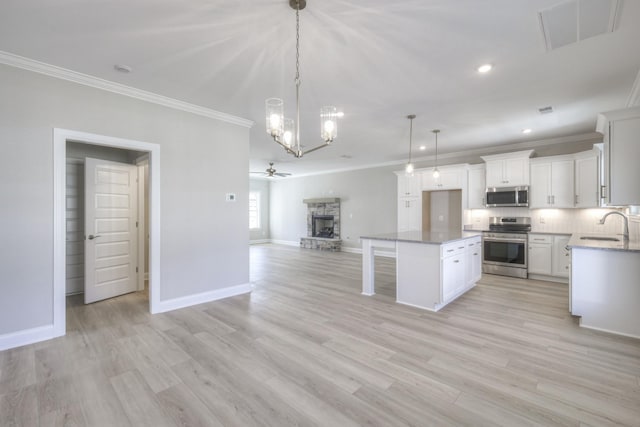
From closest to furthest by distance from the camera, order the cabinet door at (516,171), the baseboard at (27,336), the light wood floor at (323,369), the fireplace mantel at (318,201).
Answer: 1. the light wood floor at (323,369)
2. the baseboard at (27,336)
3. the cabinet door at (516,171)
4. the fireplace mantel at (318,201)

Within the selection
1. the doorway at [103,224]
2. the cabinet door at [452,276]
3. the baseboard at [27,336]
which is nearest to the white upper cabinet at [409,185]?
the cabinet door at [452,276]

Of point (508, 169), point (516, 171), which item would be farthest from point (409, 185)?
point (516, 171)

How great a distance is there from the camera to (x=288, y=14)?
2.15 meters

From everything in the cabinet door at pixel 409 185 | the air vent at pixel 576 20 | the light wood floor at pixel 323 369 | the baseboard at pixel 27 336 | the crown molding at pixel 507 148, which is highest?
the air vent at pixel 576 20

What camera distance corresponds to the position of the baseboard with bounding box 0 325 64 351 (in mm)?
2738

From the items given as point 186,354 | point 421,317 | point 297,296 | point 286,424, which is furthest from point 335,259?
point 286,424

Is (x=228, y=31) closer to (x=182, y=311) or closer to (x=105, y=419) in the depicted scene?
(x=105, y=419)

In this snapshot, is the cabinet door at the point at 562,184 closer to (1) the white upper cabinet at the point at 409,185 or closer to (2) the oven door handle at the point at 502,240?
(2) the oven door handle at the point at 502,240

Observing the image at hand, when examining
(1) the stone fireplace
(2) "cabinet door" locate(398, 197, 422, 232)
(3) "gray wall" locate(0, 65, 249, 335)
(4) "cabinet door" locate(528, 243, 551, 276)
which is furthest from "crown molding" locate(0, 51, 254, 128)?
(4) "cabinet door" locate(528, 243, 551, 276)

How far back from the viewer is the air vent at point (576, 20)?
6.70 feet

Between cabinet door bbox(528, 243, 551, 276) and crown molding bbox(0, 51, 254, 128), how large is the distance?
5.83m

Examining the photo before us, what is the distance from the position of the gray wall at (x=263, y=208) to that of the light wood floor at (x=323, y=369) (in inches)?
307

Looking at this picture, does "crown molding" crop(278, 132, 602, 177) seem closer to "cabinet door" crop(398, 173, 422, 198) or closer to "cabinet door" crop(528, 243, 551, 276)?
"cabinet door" crop(398, 173, 422, 198)

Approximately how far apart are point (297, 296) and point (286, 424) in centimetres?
263
